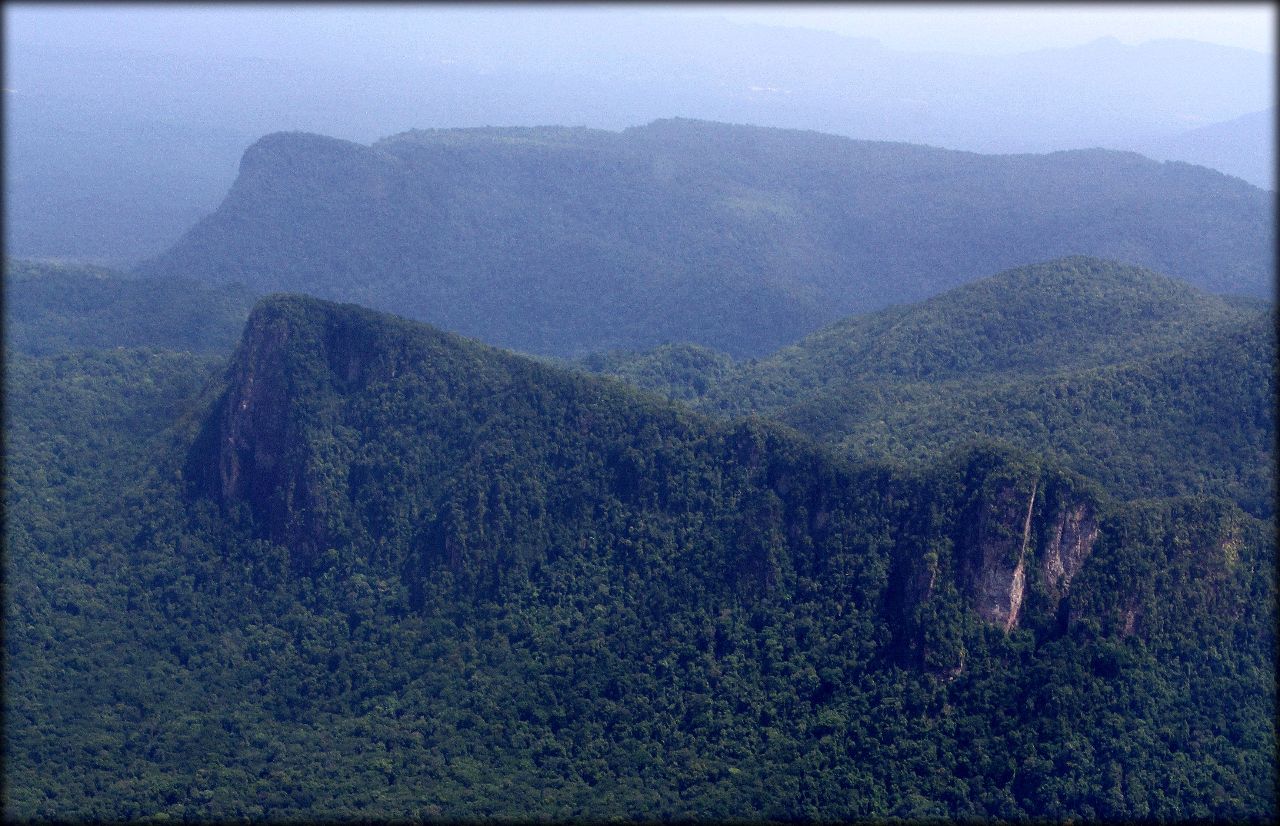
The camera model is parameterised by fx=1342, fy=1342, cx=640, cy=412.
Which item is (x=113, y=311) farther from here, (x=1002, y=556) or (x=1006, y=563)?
(x=1006, y=563)

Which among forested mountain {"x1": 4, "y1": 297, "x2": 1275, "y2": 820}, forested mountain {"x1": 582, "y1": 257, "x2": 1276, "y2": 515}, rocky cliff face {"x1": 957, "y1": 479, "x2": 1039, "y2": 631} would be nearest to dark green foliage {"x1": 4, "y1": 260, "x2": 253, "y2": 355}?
forested mountain {"x1": 582, "y1": 257, "x2": 1276, "y2": 515}

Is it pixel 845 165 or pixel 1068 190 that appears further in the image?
pixel 845 165

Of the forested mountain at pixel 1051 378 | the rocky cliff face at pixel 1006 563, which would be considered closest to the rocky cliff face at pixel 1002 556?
the rocky cliff face at pixel 1006 563

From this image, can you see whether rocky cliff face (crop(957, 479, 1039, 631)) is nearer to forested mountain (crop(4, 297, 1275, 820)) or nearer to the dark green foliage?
forested mountain (crop(4, 297, 1275, 820))

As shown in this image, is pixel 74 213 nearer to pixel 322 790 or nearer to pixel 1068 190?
pixel 1068 190

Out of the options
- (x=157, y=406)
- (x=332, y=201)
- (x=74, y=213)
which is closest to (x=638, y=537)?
(x=157, y=406)

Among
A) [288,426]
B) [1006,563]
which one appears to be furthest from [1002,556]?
[288,426]
